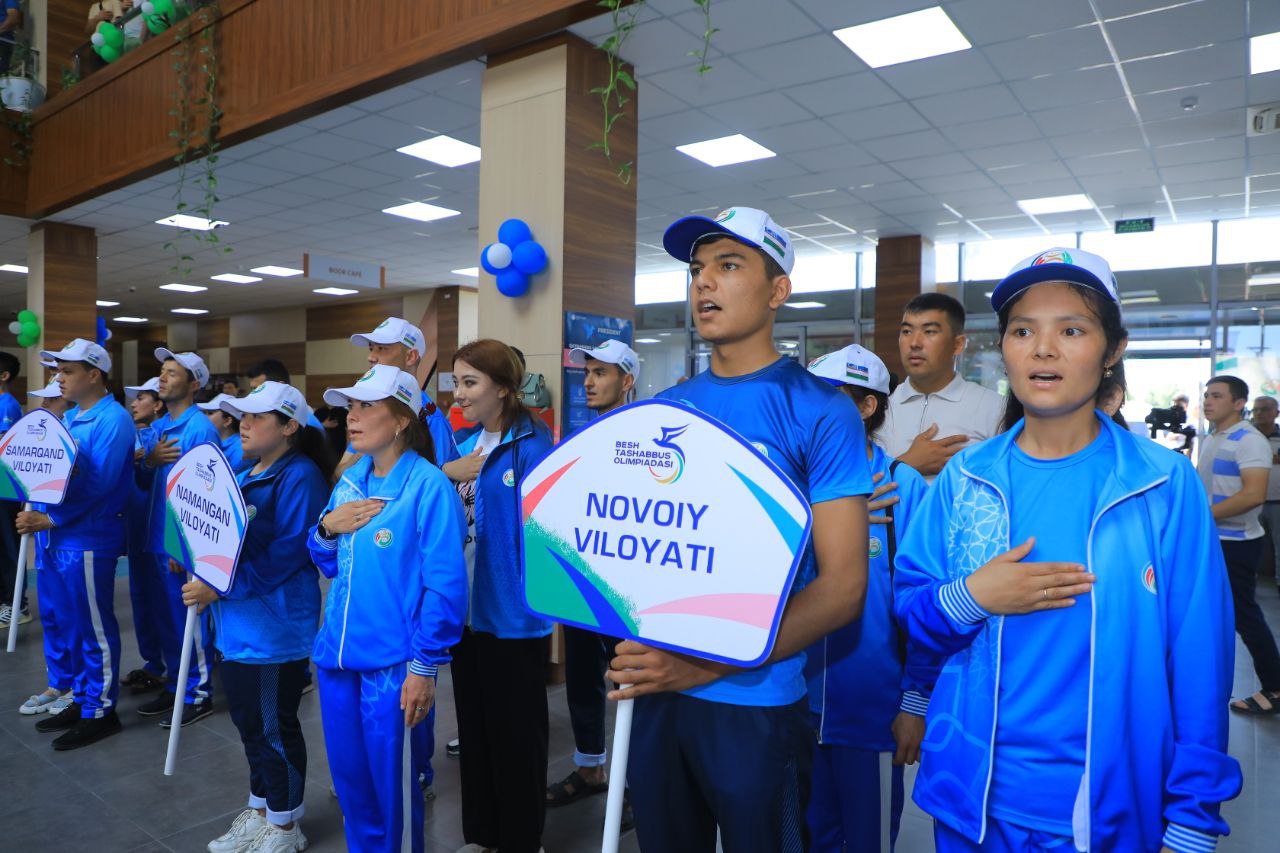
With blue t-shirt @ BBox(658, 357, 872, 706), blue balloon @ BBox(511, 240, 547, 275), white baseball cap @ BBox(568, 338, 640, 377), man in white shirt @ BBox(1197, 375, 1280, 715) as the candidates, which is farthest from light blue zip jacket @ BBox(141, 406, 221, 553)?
man in white shirt @ BBox(1197, 375, 1280, 715)

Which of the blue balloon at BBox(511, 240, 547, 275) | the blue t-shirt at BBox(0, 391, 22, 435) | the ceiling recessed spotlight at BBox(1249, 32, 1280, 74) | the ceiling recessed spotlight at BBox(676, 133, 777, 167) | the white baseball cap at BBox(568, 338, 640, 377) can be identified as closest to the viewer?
the white baseball cap at BBox(568, 338, 640, 377)

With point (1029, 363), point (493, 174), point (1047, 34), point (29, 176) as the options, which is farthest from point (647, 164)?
point (29, 176)

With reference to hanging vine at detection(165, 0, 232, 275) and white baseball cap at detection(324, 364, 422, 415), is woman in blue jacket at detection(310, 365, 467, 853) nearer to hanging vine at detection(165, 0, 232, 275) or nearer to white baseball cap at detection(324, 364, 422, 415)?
white baseball cap at detection(324, 364, 422, 415)

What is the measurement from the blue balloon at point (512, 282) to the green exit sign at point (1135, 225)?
6.87 meters

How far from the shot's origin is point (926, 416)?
2420mm

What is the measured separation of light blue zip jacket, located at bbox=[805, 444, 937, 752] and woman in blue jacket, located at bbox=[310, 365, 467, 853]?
36.7 inches

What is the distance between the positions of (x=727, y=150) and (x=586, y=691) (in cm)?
486

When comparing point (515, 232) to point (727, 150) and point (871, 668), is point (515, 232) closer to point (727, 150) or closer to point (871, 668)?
point (727, 150)

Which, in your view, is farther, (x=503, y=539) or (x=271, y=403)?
(x=271, y=403)

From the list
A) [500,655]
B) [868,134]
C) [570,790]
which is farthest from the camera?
[868,134]

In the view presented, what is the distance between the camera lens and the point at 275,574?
8.01ft

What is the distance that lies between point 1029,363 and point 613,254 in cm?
347

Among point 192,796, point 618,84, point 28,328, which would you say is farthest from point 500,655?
point 28,328

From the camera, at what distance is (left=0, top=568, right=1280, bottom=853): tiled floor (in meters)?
2.50
